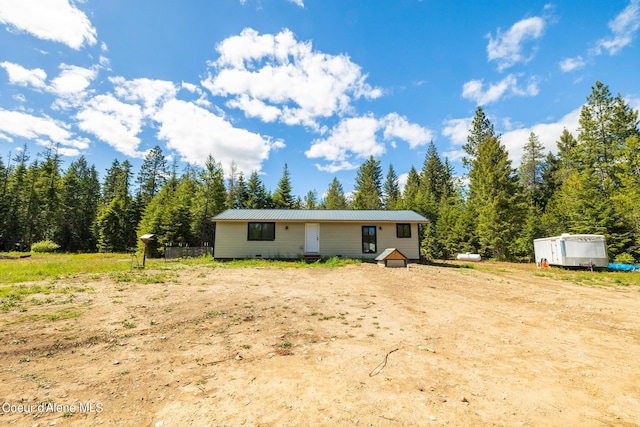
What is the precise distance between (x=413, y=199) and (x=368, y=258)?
18071mm

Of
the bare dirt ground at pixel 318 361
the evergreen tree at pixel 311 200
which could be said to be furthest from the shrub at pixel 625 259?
the evergreen tree at pixel 311 200

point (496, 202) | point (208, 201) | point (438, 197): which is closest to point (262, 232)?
point (208, 201)

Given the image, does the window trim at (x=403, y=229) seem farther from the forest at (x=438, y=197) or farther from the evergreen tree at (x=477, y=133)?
the evergreen tree at (x=477, y=133)

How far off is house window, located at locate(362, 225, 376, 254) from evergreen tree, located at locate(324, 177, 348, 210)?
2213 cm

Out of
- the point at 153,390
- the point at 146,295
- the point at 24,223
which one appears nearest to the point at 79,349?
the point at 153,390

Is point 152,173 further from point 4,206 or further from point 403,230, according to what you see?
point 403,230

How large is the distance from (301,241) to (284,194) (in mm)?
19483

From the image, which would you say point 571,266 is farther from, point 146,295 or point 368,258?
point 146,295

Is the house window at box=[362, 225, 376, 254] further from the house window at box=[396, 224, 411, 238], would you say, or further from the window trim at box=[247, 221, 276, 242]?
the window trim at box=[247, 221, 276, 242]

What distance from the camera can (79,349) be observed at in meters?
3.96

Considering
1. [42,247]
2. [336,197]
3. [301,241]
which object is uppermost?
[336,197]

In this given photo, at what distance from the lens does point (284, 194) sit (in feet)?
116

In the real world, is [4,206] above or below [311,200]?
below

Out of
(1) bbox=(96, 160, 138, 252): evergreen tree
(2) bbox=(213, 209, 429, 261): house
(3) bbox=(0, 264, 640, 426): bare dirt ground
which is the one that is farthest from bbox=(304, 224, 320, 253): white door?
(1) bbox=(96, 160, 138, 252): evergreen tree
